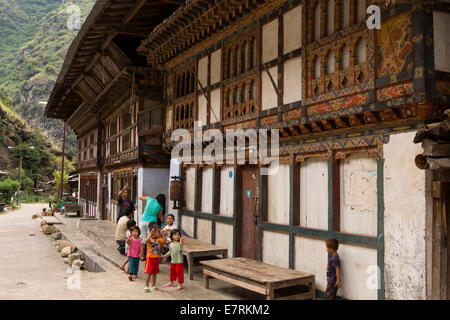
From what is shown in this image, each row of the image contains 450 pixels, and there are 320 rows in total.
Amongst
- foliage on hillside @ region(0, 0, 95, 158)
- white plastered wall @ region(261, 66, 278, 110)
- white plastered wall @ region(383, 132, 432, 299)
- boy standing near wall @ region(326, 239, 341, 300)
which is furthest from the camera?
foliage on hillside @ region(0, 0, 95, 158)

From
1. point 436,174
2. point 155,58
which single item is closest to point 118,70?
point 155,58

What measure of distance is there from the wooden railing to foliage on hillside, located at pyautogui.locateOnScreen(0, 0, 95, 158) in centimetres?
7090

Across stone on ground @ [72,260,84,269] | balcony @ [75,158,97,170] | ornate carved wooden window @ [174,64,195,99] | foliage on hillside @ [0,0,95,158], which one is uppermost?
foliage on hillside @ [0,0,95,158]

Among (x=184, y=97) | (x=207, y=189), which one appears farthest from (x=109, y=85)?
(x=207, y=189)

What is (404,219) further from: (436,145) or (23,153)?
(23,153)

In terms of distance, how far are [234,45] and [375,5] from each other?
14.2 feet

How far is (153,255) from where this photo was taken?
8.19m

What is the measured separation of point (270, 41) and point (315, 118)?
92.3 inches

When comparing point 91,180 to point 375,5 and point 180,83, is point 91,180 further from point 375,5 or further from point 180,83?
point 375,5

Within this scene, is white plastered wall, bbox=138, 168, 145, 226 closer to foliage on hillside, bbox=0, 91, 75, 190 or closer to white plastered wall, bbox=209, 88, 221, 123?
white plastered wall, bbox=209, 88, 221, 123

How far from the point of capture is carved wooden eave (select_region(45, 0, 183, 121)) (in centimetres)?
1273

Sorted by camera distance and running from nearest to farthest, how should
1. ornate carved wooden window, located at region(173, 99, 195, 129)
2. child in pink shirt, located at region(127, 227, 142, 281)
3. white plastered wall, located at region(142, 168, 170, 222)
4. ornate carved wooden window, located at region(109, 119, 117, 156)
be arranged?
1. child in pink shirt, located at region(127, 227, 142, 281)
2. ornate carved wooden window, located at region(173, 99, 195, 129)
3. white plastered wall, located at region(142, 168, 170, 222)
4. ornate carved wooden window, located at region(109, 119, 117, 156)

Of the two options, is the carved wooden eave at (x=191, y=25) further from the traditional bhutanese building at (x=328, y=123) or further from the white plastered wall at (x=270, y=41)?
the white plastered wall at (x=270, y=41)

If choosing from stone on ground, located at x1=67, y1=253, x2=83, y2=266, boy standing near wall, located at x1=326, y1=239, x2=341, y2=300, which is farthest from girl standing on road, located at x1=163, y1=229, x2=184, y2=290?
stone on ground, located at x1=67, y1=253, x2=83, y2=266
